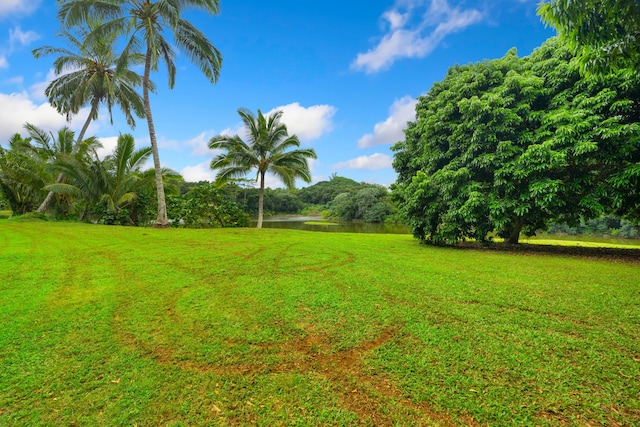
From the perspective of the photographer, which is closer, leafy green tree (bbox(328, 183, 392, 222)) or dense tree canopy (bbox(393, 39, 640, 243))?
dense tree canopy (bbox(393, 39, 640, 243))

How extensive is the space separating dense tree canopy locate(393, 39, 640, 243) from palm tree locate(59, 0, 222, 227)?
35.1 ft

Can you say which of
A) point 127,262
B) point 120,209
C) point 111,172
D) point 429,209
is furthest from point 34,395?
point 111,172

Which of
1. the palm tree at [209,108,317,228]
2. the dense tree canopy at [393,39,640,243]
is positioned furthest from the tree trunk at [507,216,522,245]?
the palm tree at [209,108,317,228]

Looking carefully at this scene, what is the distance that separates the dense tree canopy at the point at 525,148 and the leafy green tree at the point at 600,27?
9.58 ft

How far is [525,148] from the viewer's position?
752cm

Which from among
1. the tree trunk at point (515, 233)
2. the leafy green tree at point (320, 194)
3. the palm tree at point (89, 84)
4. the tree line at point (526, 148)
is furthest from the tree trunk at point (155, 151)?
the leafy green tree at point (320, 194)

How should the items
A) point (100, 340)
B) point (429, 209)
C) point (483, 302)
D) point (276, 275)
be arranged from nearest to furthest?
1. point (100, 340)
2. point (483, 302)
3. point (276, 275)
4. point (429, 209)

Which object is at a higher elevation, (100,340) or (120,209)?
(120,209)

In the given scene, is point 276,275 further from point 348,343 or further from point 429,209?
point 429,209

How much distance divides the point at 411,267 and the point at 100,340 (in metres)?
4.97

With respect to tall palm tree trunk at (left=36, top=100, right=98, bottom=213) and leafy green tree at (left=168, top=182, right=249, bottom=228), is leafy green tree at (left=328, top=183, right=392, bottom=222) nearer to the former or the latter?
leafy green tree at (left=168, top=182, right=249, bottom=228)

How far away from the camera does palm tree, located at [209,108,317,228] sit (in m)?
15.3

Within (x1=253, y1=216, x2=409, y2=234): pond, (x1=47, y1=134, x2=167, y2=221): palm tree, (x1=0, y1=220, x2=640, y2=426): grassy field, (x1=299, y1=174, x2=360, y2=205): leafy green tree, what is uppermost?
(x1=299, y1=174, x2=360, y2=205): leafy green tree

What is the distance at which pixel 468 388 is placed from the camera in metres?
1.97
